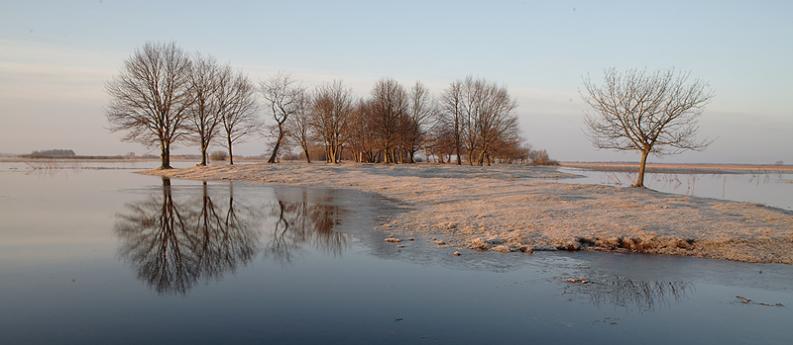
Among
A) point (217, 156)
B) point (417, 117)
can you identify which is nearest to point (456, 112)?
point (417, 117)

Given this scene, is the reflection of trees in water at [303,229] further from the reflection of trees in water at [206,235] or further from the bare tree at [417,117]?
the bare tree at [417,117]

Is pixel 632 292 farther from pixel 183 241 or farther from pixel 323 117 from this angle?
pixel 323 117

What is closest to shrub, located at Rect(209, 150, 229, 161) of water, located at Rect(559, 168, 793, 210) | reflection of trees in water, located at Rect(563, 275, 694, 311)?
water, located at Rect(559, 168, 793, 210)

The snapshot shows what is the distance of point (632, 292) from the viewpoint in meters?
8.41

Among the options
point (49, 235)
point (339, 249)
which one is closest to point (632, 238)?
point (339, 249)

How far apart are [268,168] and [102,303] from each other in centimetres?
4083

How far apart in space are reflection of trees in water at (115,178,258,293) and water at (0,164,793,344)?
0.07 m

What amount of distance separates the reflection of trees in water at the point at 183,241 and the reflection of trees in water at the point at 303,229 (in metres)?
0.70

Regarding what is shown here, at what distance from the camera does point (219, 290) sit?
26.3 ft

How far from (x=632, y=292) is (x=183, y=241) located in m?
10.8

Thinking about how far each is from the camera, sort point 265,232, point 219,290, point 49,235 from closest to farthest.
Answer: point 219,290 → point 49,235 → point 265,232

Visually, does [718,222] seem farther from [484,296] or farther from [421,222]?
[484,296]

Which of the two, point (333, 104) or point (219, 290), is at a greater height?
point (333, 104)

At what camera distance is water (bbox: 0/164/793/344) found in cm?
630
